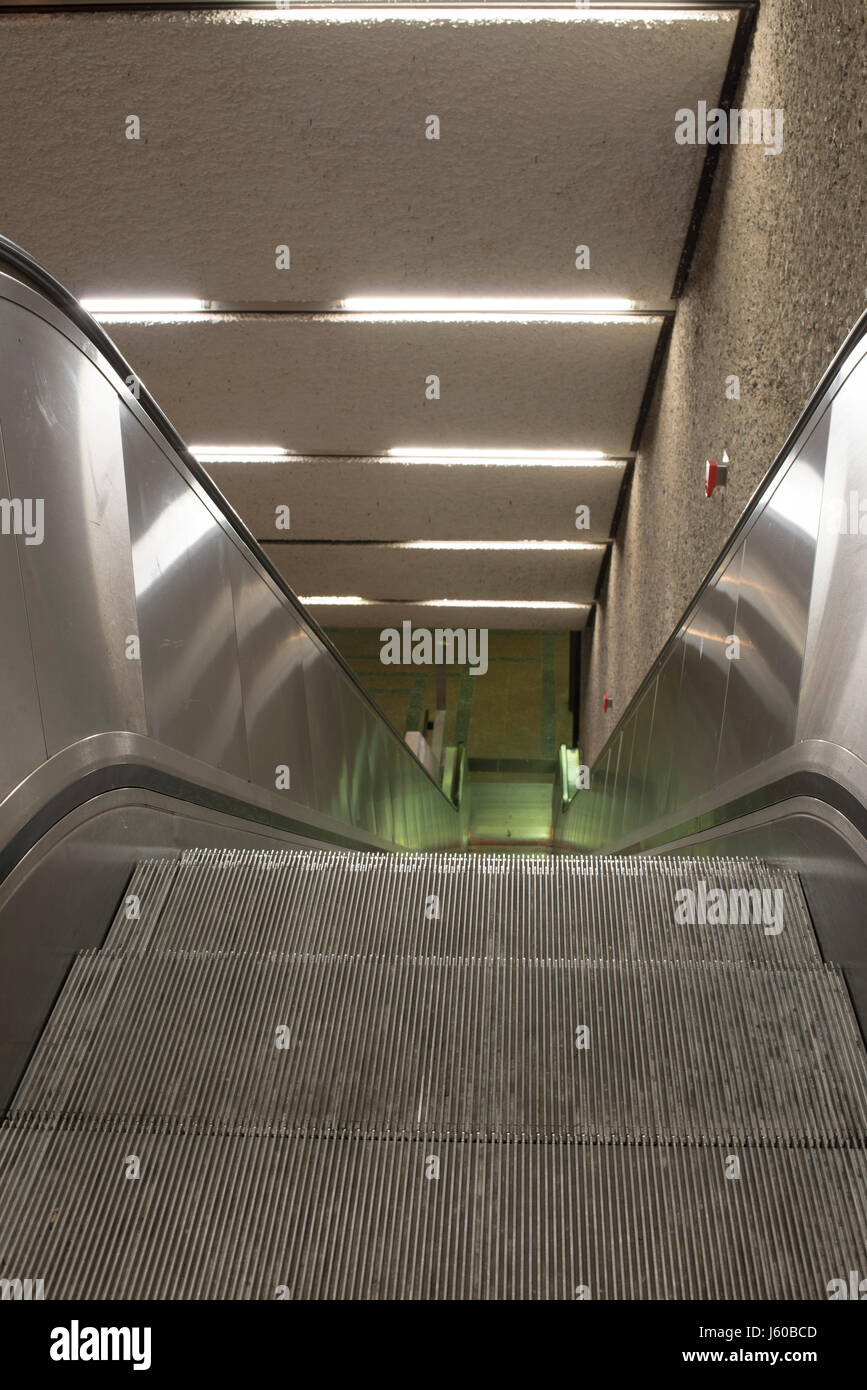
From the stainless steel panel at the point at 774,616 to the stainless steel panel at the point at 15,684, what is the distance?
1630mm

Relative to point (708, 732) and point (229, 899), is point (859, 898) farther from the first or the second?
point (708, 732)

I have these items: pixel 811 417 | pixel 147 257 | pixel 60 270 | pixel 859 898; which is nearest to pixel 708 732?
pixel 811 417

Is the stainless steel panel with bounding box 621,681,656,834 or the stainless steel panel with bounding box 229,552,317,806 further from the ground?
the stainless steel panel with bounding box 229,552,317,806

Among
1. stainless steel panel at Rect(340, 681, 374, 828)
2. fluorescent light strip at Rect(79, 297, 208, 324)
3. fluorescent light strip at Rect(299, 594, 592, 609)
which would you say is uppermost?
fluorescent light strip at Rect(79, 297, 208, 324)

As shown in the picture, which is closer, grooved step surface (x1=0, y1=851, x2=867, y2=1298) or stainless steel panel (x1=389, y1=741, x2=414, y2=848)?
grooved step surface (x1=0, y1=851, x2=867, y2=1298)

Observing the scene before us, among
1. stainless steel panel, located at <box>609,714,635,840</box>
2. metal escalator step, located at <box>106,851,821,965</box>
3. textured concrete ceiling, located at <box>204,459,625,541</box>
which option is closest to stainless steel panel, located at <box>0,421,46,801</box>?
metal escalator step, located at <box>106,851,821,965</box>

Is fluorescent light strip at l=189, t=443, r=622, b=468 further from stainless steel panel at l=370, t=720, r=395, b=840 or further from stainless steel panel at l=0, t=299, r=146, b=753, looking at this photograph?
stainless steel panel at l=0, t=299, r=146, b=753

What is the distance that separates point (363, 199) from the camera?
17.4 ft

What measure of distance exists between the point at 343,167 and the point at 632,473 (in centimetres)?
432

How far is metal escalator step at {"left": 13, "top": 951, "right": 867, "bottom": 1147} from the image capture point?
1537 mm

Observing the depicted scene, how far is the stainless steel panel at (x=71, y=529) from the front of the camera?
6.42 ft

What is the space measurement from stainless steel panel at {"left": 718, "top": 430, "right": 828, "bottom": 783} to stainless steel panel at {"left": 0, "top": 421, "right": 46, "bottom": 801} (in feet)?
5.35
